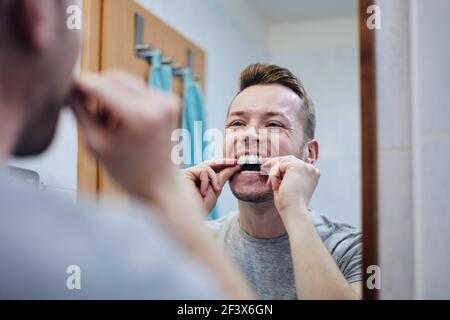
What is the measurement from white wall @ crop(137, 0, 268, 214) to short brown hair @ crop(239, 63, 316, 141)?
16mm

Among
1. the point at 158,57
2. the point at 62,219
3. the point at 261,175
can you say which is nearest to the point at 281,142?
the point at 261,175

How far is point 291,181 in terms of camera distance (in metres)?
0.82

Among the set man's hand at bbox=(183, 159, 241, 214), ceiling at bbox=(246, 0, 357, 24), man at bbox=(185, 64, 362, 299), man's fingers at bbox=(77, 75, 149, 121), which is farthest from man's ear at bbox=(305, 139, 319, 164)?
man's fingers at bbox=(77, 75, 149, 121)

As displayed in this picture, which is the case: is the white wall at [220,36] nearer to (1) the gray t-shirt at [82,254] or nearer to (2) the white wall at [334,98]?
(2) the white wall at [334,98]

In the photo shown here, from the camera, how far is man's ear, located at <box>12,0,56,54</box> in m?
0.60

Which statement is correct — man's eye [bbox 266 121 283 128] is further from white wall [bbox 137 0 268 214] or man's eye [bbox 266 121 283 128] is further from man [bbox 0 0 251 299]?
man [bbox 0 0 251 299]

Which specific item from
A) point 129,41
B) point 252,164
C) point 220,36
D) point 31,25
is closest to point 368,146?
point 252,164

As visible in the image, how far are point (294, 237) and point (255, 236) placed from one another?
67 mm

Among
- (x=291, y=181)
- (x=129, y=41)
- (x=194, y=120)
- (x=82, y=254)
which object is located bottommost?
(x=82, y=254)

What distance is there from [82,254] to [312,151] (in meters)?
0.45

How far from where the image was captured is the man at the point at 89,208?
0.47 meters

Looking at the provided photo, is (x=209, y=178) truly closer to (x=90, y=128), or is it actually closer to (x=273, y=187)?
(x=273, y=187)

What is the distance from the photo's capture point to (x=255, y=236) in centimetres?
83

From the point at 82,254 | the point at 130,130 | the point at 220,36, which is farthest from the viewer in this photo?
the point at 220,36
